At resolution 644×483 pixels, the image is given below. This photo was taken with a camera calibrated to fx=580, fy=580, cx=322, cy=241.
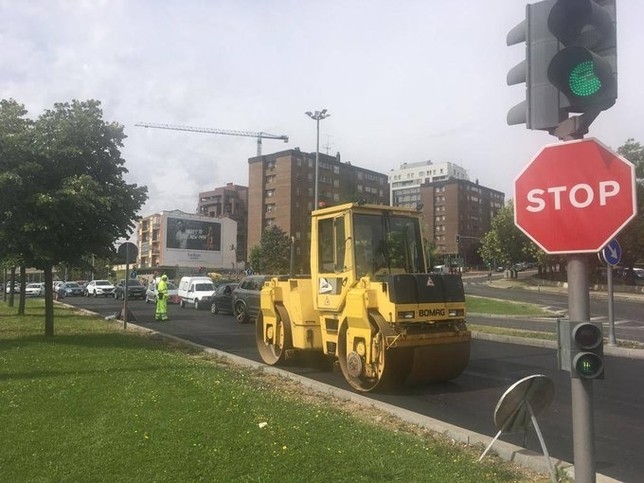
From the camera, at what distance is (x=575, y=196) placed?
3.19m

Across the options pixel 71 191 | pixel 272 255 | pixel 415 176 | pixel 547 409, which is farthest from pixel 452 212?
pixel 547 409

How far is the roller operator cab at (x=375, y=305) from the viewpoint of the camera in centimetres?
836

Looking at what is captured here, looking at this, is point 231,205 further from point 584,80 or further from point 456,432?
point 584,80

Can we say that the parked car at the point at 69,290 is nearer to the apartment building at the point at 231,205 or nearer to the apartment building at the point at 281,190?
the apartment building at the point at 281,190

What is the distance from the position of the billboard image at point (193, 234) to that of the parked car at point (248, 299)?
71.0m

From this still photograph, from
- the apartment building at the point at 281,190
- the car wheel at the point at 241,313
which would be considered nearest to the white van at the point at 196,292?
the car wheel at the point at 241,313

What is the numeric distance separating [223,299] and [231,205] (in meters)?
102

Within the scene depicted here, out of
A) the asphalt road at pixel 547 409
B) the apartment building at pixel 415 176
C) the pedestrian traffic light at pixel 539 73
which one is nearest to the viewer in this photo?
the pedestrian traffic light at pixel 539 73

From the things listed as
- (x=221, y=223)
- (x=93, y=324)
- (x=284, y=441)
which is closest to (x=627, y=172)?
(x=284, y=441)

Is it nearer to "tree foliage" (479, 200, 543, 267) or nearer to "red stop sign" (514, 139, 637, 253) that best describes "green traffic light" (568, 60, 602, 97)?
"red stop sign" (514, 139, 637, 253)

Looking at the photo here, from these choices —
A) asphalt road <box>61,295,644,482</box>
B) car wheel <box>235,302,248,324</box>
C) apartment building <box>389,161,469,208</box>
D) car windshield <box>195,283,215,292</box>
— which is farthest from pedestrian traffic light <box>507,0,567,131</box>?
apartment building <box>389,161,469,208</box>

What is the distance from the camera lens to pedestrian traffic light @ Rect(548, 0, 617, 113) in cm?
317

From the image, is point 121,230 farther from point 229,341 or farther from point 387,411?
point 387,411

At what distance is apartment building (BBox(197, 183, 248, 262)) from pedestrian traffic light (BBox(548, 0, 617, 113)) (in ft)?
394
